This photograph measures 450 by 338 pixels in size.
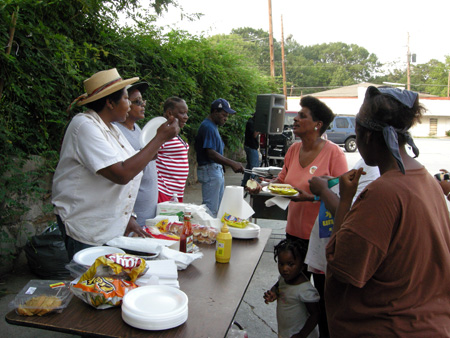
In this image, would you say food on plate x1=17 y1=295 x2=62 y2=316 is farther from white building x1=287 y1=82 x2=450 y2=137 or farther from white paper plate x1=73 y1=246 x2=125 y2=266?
white building x1=287 y1=82 x2=450 y2=137

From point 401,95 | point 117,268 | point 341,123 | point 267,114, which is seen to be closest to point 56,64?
point 117,268

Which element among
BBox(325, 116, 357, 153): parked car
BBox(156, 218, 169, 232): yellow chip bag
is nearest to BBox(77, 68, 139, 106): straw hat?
BBox(156, 218, 169, 232): yellow chip bag

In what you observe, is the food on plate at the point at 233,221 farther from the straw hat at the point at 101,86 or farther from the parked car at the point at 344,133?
the parked car at the point at 344,133

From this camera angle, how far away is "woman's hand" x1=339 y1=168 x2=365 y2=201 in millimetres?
→ 1559

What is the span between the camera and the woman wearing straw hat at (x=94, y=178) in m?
1.89

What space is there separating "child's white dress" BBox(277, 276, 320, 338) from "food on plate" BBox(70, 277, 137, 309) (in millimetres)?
1440

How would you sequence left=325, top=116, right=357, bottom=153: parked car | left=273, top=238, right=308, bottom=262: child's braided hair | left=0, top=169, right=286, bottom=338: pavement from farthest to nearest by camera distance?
left=325, top=116, right=357, bottom=153: parked car < left=0, top=169, right=286, bottom=338: pavement < left=273, top=238, right=308, bottom=262: child's braided hair

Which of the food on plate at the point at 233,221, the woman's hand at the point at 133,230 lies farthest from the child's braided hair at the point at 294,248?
the woman's hand at the point at 133,230

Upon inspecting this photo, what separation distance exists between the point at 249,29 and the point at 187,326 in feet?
229

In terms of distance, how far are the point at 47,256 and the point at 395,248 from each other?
11.1ft

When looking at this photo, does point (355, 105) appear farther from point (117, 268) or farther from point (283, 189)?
point (117, 268)

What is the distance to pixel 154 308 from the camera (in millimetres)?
1473

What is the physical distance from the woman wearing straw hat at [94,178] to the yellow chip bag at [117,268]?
0.38 metres

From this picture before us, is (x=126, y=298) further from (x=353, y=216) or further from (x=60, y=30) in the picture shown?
(x=60, y=30)
